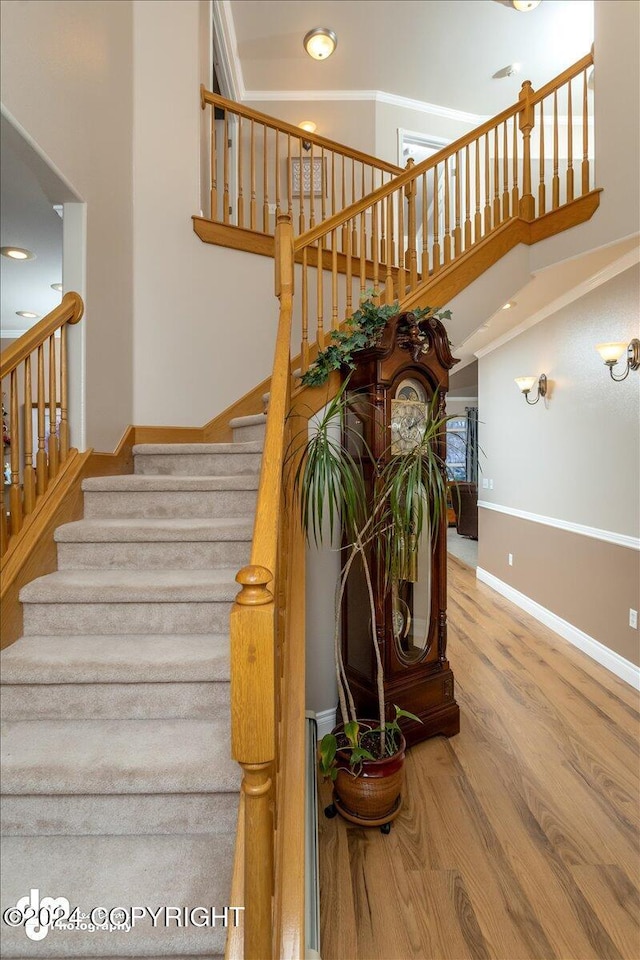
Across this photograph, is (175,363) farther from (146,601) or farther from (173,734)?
(173,734)

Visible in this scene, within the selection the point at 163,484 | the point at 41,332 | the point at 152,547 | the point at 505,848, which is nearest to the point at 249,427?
the point at 163,484

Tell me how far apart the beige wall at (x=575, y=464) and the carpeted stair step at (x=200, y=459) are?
2.32 meters

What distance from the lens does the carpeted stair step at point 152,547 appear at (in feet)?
6.48

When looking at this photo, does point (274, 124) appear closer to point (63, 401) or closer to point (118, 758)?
point (63, 401)

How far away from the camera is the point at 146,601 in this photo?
68.7 inches

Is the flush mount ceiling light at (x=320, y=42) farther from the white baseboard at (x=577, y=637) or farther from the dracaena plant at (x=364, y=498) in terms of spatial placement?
the white baseboard at (x=577, y=637)

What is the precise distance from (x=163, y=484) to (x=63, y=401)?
598 millimetres

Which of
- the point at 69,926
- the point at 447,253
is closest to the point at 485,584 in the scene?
the point at 447,253

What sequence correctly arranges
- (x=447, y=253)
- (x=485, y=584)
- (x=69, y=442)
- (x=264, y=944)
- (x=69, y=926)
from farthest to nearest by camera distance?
(x=485, y=584) < (x=447, y=253) < (x=69, y=442) < (x=69, y=926) < (x=264, y=944)

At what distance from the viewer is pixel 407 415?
2.20 meters

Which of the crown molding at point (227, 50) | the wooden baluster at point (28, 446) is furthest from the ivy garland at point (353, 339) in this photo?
the crown molding at point (227, 50)

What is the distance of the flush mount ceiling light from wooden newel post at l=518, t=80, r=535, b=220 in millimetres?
2078

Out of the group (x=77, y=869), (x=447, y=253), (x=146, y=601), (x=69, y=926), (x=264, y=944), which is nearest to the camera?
(x=264, y=944)

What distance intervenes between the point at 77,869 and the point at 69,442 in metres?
1.69
